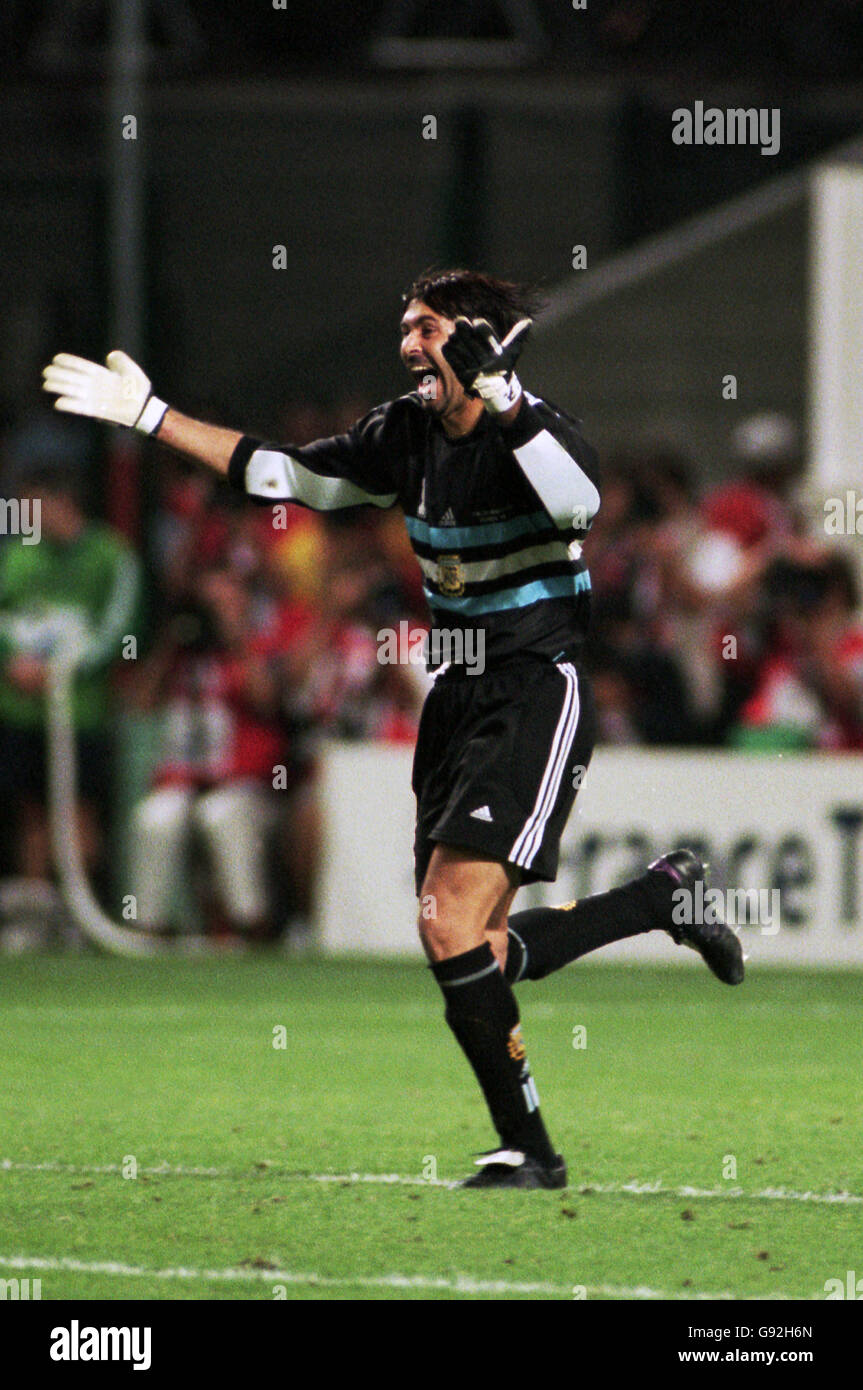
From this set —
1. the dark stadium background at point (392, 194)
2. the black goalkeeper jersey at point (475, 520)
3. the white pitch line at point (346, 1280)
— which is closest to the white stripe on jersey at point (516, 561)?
the black goalkeeper jersey at point (475, 520)

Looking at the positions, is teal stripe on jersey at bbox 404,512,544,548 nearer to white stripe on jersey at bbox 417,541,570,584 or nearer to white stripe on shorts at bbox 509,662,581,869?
white stripe on jersey at bbox 417,541,570,584

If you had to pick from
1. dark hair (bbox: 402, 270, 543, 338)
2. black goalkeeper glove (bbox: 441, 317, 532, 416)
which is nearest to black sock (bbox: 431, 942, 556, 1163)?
black goalkeeper glove (bbox: 441, 317, 532, 416)

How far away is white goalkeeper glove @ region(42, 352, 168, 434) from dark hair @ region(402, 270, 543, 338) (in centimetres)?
72

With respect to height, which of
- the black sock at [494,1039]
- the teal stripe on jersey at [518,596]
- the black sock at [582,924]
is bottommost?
the black sock at [494,1039]

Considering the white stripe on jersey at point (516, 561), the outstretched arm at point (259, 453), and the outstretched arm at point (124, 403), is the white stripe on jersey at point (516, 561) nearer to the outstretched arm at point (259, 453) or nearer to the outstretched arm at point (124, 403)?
the outstretched arm at point (259, 453)

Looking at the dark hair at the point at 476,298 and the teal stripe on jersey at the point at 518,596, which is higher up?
the dark hair at the point at 476,298

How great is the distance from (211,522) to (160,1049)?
7319 millimetres

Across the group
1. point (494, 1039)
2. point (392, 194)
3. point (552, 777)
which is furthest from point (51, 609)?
point (392, 194)

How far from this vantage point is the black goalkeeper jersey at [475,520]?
6328mm

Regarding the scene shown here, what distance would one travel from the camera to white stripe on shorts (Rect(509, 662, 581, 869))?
6.22 metres

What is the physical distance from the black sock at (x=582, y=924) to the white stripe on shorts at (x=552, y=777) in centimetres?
59

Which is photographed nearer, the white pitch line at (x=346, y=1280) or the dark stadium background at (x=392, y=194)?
the white pitch line at (x=346, y=1280)

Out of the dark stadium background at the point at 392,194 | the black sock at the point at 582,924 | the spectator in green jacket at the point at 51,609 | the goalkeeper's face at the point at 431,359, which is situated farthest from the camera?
the dark stadium background at the point at 392,194

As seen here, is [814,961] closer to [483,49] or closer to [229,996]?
[229,996]
